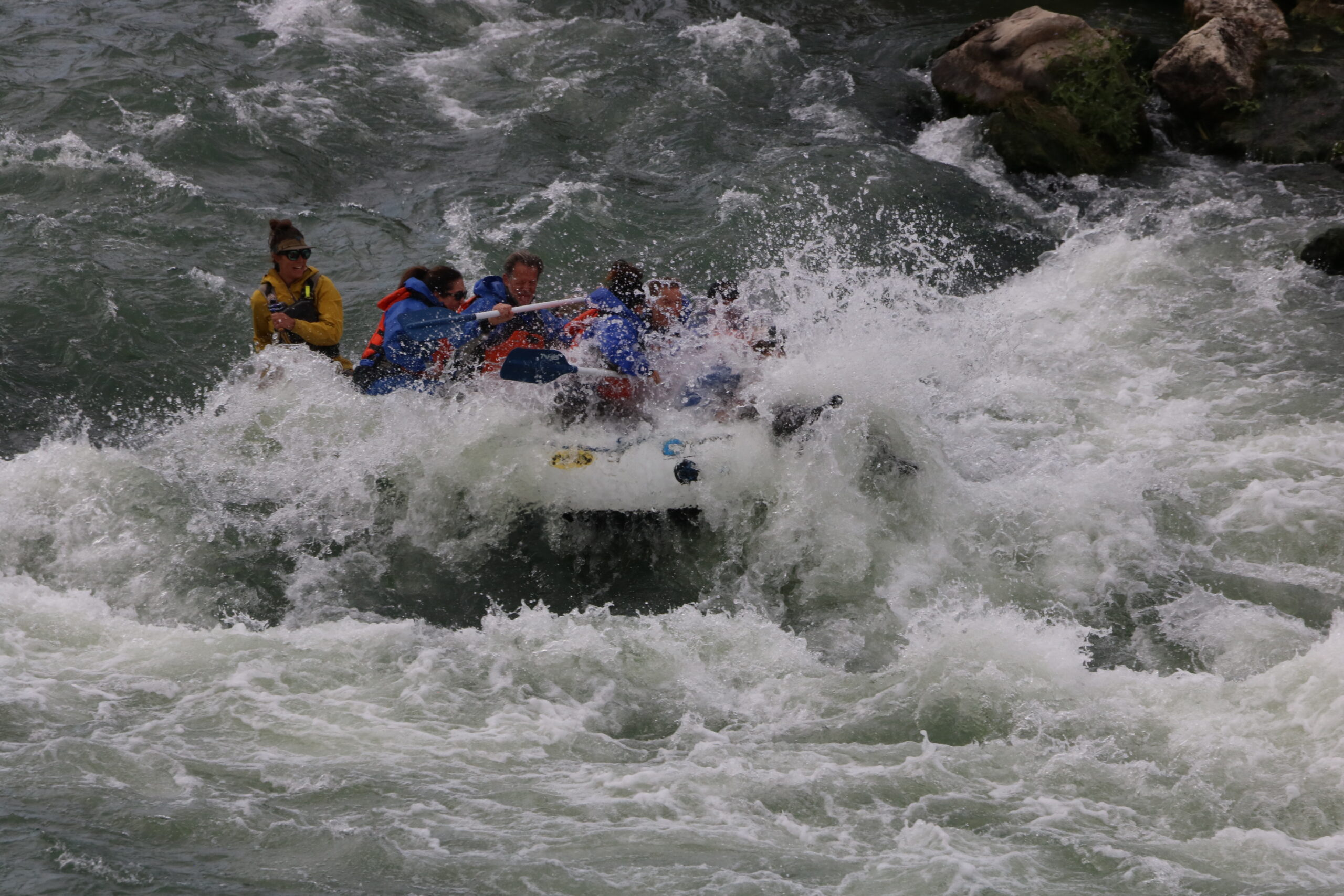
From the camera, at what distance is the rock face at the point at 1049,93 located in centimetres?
1129

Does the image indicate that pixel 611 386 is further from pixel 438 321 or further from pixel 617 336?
pixel 438 321

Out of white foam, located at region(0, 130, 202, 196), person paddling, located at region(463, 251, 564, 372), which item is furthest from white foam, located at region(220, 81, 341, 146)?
person paddling, located at region(463, 251, 564, 372)

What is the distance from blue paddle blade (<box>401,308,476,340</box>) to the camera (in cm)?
713

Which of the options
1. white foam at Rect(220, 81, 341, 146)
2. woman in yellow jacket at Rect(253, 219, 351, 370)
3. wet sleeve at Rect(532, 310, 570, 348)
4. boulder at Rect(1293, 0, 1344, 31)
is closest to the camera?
wet sleeve at Rect(532, 310, 570, 348)

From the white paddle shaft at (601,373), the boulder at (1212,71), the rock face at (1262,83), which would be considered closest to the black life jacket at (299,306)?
the white paddle shaft at (601,373)

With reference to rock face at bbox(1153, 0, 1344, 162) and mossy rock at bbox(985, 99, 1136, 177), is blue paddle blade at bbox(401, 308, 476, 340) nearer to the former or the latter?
mossy rock at bbox(985, 99, 1136, 177)

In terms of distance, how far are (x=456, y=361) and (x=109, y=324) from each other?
9.74 feet

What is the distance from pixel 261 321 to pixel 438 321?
1.23 m

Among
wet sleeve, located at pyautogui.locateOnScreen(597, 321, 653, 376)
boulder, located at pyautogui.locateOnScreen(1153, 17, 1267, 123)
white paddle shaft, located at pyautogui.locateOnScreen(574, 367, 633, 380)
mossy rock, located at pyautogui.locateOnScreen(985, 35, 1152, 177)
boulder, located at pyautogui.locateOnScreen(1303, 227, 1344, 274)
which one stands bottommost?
white paddle shaft, located at pyautogui.locateOnScreen(574, 367, 633, 380)

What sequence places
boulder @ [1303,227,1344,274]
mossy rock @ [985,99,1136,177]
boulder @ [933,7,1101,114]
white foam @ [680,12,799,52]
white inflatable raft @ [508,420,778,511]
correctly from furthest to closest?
1. white foam @ [680,12,799,52]
2. boulder @ [933,7,1101,114]
3. mossy rock @ [985,99,1136,177]
4. boulder @ [1303,227,1344,274]
5. white inflatable raft @ [508,420,778,511]

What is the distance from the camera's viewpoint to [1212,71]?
11711mm

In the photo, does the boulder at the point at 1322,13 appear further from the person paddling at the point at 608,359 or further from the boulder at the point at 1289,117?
the person paddling at the point at 608,359

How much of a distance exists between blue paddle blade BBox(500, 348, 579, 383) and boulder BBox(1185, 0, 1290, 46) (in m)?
9.00

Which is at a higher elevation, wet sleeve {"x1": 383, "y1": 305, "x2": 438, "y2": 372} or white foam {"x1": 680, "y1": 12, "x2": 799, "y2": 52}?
white foam {"x1": 680, "y1": 12, "x2": 799, "y2": 52}
